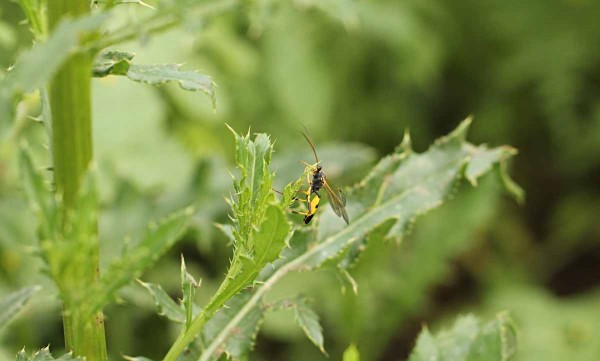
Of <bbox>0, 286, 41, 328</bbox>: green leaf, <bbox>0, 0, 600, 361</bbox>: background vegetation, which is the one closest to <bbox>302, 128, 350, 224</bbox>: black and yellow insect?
<bbox>0, 286, 41, 328</bbox>: green leaf

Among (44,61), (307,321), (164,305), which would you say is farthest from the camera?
(307,321)

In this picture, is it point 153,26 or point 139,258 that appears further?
point 153,26

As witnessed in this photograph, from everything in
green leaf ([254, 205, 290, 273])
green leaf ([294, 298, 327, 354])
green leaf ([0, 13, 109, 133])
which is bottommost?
green leaf ([294, 298, 327, 354])

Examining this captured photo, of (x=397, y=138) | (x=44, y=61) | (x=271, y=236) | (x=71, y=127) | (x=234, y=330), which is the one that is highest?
(x=44, y=61)

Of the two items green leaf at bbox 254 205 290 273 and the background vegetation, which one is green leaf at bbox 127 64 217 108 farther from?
the background vegetation

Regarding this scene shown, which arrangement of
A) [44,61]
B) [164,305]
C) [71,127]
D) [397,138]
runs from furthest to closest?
1. [397,138]
2. [164,305]
3. [71,127]
4. [44,61]

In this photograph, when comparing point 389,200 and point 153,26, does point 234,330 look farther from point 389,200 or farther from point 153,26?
point 153,26

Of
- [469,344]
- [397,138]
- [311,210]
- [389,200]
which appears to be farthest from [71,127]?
[397,138]

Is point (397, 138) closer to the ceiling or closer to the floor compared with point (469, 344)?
closer to the floor
